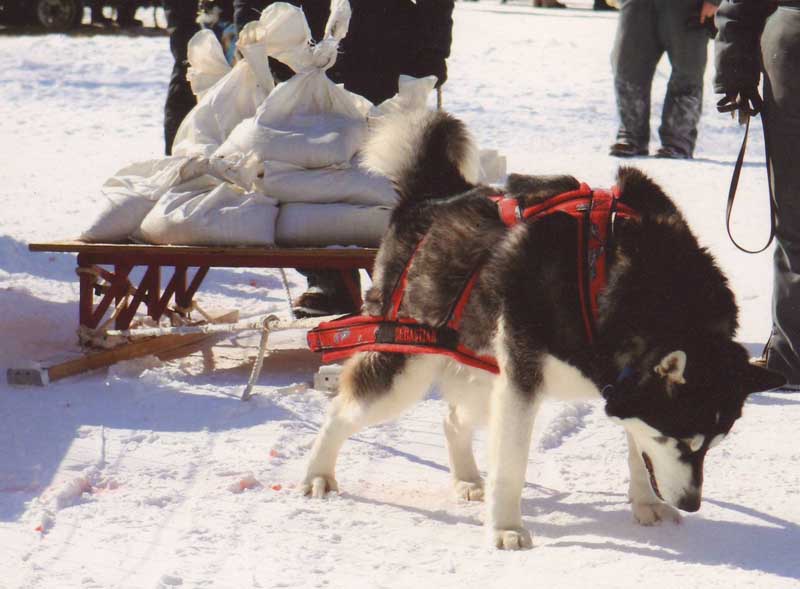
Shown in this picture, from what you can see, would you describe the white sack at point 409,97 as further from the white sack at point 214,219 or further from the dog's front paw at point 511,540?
the dog's front paw at point 511,540

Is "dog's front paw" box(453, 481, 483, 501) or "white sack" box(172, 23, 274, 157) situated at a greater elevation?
"white sack" box(172, 23, 274, 157)

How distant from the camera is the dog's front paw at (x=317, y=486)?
3340mm

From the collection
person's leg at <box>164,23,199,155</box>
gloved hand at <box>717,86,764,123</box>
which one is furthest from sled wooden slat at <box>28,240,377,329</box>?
person's leg at <box>164,23,199,155</box>

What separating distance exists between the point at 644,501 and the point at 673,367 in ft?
2.01

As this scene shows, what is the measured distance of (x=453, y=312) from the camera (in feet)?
10.2

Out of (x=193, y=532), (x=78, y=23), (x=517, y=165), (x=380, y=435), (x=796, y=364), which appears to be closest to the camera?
(x=193, y=532)

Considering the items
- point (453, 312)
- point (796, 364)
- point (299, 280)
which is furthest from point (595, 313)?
point (299, 280)

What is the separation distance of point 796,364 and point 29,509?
263 cm

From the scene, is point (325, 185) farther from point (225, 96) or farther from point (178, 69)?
point (178, 69)

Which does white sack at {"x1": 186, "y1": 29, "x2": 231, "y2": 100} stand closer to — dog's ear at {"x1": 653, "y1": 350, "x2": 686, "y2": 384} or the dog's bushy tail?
the dog's bushy tail

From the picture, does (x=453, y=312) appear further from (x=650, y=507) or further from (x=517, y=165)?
(x=517, y=165)

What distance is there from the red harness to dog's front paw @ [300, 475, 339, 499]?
336mm

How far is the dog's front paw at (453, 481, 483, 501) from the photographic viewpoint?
11.1 ft

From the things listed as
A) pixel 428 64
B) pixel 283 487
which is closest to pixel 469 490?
pixel 283 487
